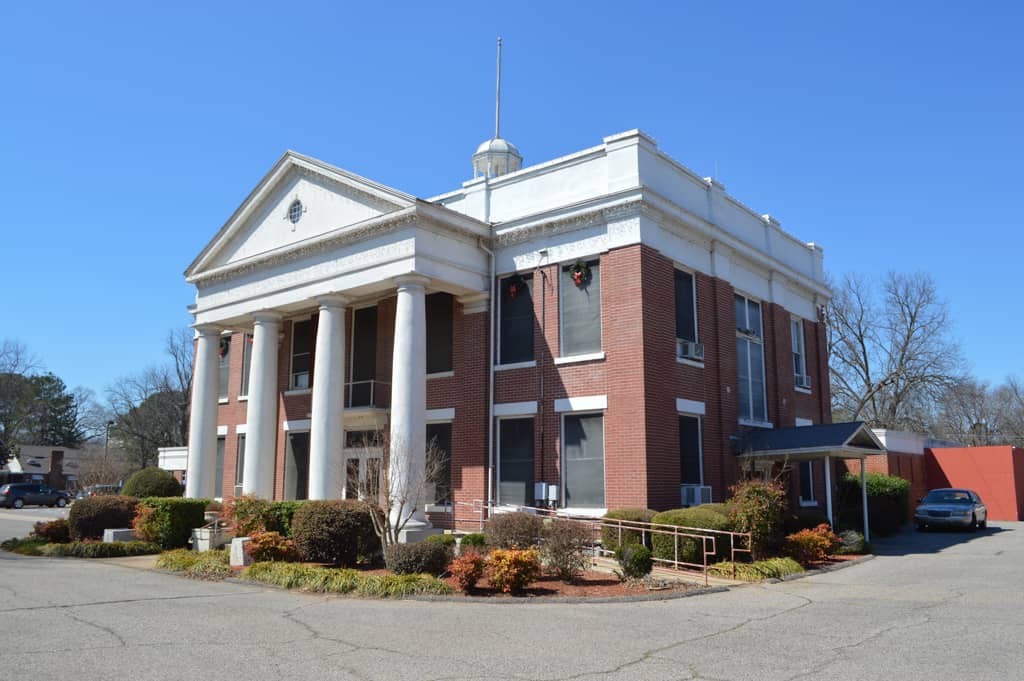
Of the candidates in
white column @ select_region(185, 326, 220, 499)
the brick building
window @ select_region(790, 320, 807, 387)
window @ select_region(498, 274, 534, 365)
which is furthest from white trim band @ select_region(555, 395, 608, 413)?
white column @ select_region(185, 326, 220, 499)

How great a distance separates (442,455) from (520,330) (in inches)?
156

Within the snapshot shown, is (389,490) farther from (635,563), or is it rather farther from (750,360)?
(750,360)

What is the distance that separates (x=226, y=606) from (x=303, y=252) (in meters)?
12.8

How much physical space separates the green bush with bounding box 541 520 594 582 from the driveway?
2.08m

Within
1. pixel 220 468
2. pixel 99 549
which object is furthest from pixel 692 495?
pixel 220 468

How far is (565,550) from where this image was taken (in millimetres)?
14609

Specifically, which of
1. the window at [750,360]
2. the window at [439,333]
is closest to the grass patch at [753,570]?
the window at [750,360]

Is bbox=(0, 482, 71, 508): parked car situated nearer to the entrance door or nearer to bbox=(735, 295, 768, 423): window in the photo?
the entrance door

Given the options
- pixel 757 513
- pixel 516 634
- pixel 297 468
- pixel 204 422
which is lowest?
pixel 516 634

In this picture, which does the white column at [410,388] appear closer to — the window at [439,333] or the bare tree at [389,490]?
the bare tree at [389,490]

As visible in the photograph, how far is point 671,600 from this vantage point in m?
13.0

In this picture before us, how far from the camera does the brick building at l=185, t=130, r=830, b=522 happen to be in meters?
19.7

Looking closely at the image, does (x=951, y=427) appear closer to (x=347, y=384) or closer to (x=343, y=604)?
(x=347, y=384)

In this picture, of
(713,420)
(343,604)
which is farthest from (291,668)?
(713,420)
